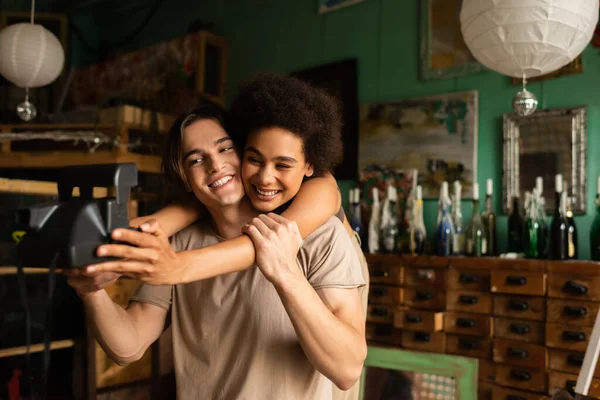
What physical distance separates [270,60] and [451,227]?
2108mm

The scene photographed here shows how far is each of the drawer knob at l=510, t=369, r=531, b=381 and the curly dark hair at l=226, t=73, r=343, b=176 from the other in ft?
6.14

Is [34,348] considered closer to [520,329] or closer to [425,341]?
[425,341]

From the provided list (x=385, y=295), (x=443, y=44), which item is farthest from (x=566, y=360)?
(x=443, y=44)

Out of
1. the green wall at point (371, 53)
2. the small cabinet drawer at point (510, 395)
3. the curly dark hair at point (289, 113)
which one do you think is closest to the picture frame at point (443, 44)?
the green wall at point (371, 53)

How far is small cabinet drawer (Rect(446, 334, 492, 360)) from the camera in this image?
2.79 metres

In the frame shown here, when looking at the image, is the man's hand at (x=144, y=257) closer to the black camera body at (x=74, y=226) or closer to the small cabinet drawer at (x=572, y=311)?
the black camera body at (x=74, y=226)

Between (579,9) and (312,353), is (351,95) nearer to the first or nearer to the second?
(579,9)

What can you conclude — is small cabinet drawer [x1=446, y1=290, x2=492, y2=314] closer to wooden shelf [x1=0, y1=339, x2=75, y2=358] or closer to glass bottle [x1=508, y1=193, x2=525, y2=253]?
glass bottle [x1=508, y1=193, x2=525, y2=253]

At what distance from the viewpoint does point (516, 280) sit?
8.74 ft

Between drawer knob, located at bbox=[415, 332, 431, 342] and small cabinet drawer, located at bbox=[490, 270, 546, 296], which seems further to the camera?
drawer knob, located at bbox=[415, 332, 431, 342]

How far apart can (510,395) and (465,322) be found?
0.38 metres

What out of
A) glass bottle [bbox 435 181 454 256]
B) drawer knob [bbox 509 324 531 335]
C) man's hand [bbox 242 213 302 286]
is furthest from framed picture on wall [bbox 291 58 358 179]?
man's hand [bbox 242 213 302 286]

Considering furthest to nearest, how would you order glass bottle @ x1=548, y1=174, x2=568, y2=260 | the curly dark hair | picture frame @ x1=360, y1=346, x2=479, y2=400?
glass bottle @ x1=548, y1=174, x2=568, y2=260 → picture frame @ x1=360, y1=346, x2=479, y2=400 → the curly dark hair

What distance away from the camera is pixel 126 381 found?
9.68ft
